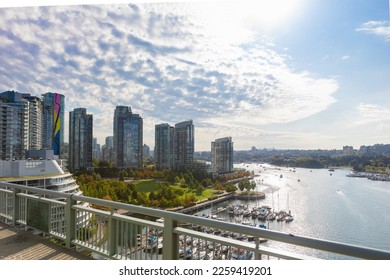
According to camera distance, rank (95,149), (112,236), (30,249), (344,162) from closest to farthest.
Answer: (112,236) < (30,249) < (95,149) < (344,162)

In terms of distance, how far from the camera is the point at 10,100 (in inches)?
590

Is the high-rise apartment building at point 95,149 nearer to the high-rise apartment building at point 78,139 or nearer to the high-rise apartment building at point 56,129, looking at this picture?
the high-rise apartment building at point 78,139

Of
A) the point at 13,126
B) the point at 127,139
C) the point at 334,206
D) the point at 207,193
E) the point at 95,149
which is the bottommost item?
the point at 334,206

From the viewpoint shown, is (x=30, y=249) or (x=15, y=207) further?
(x=15, y=207)

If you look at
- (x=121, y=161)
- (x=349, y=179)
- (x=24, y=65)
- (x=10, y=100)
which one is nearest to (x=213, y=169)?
(x=121, y=161)

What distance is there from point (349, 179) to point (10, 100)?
93.6ft

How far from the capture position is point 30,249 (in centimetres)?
214

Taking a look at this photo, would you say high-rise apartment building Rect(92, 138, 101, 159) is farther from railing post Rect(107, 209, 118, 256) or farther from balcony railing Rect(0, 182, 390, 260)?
railing post Rect(107, 209, 118, 256)

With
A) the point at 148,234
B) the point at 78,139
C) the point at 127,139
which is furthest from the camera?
the point at 127,139

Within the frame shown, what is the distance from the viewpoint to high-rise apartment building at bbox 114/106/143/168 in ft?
62.6

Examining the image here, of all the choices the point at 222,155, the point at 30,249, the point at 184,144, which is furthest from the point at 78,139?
the point at 30,249

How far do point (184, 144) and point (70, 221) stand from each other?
20.8 meters

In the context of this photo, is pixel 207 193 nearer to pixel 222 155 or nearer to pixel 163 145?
pixel 222 155

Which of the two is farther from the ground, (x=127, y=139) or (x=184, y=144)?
(x=127, y=139)
